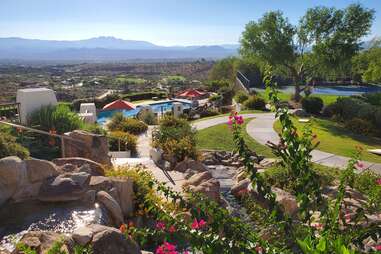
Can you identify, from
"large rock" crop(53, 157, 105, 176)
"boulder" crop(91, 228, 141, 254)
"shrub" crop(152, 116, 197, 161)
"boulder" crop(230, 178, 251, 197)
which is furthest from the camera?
"shrub" crop(152, 116, 197, 161)

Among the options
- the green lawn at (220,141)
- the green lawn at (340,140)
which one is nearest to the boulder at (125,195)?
the green lawn at (220,141)

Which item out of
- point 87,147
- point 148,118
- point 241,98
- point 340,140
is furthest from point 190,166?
point 241,98

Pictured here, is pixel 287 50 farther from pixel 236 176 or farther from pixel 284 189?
pixel 284 189

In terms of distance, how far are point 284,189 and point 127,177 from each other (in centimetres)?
408

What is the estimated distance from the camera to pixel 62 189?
17.8ft

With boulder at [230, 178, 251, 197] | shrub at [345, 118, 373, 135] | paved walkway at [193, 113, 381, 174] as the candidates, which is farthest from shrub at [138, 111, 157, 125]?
boulder at [230, 178, 251, 197]

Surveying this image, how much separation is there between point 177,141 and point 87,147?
3743 mm

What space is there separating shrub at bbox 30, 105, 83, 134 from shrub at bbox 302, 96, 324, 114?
1662 centimetres

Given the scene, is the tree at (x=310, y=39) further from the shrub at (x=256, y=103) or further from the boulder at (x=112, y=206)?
the boulder at (x=112, y=206)

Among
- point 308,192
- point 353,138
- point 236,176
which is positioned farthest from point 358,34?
point 308,192

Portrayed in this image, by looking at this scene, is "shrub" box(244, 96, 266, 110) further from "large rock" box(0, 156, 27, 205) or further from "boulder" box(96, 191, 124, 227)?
"large rock" box(0, 156, 27, 205)

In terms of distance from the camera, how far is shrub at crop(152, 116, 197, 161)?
1120cm

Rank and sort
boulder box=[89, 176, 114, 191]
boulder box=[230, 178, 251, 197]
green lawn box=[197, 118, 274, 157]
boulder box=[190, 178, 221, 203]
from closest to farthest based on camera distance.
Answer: boulder box=[89, 176, 114, 191]
boulder box=[190, 178, 221, 203]
boulder box=[230, 178, 251, 197]
green lawn box=[197, 118, 274, 157]

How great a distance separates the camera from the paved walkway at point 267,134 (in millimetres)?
12242
